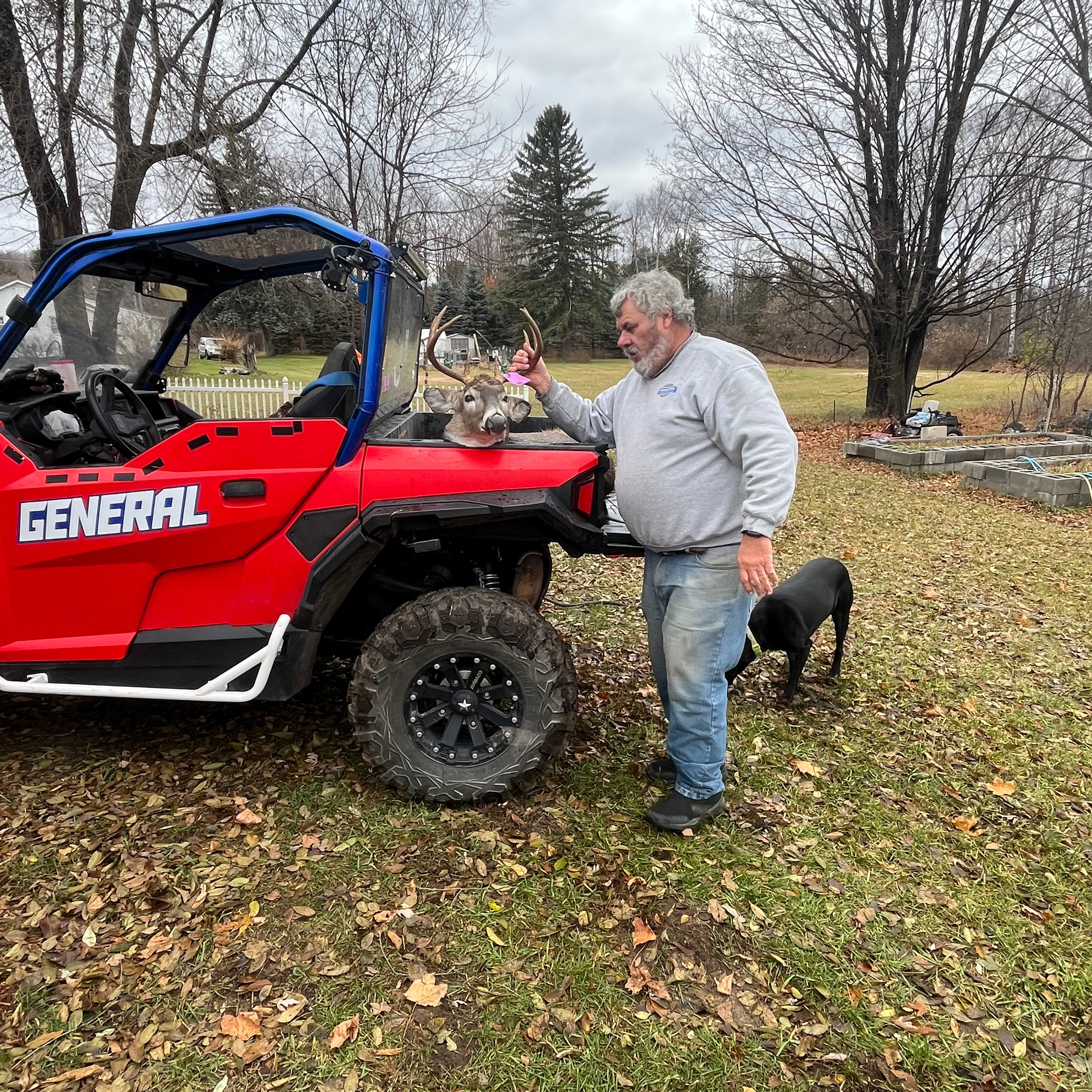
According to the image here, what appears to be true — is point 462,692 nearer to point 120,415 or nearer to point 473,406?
point 473,406

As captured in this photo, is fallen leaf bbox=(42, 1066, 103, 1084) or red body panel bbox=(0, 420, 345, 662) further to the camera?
red body panel bbox=(0, 420, 345, 662)

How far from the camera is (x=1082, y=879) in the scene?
2.78 meters

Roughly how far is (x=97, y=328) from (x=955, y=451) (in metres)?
12.4

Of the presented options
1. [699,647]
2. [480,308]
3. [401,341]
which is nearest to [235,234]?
[401,341]

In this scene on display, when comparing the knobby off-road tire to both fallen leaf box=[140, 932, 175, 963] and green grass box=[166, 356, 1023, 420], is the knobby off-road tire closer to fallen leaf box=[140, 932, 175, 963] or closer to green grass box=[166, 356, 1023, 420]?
fallen leaf box=[140, 932, 175, 963]

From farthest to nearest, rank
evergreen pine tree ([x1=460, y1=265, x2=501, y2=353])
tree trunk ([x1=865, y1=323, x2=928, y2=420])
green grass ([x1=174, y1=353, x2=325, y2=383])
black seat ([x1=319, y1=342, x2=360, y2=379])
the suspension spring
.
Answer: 1. evergreen pine tree ([x1=460, y1=265, x2=501, y2=353])
2. tree trunk ([x1=865, y1=323, x2=928, y2=420])
3. green grass ([x1=174, y1=353, x2=325, y2=383])
4. the suspension spring
5. black seat ([x1=319, y1=342, x2=360, y2=379])

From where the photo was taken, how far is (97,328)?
335 centimetres

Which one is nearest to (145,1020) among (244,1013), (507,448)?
(244,1013)

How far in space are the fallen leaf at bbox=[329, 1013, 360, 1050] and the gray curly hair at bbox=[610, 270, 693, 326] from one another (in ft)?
8.04

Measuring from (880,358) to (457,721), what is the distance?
1729 centimetres

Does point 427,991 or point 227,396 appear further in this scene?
point 227,396

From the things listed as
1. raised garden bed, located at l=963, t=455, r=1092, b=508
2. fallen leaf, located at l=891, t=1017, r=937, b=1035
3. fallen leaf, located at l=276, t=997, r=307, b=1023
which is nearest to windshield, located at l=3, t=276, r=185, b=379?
fallen leaf, located at l=276, t=997, r=307, b=1023

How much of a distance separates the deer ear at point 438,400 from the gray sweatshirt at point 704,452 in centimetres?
71

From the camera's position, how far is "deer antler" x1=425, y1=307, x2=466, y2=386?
9.64 ft
